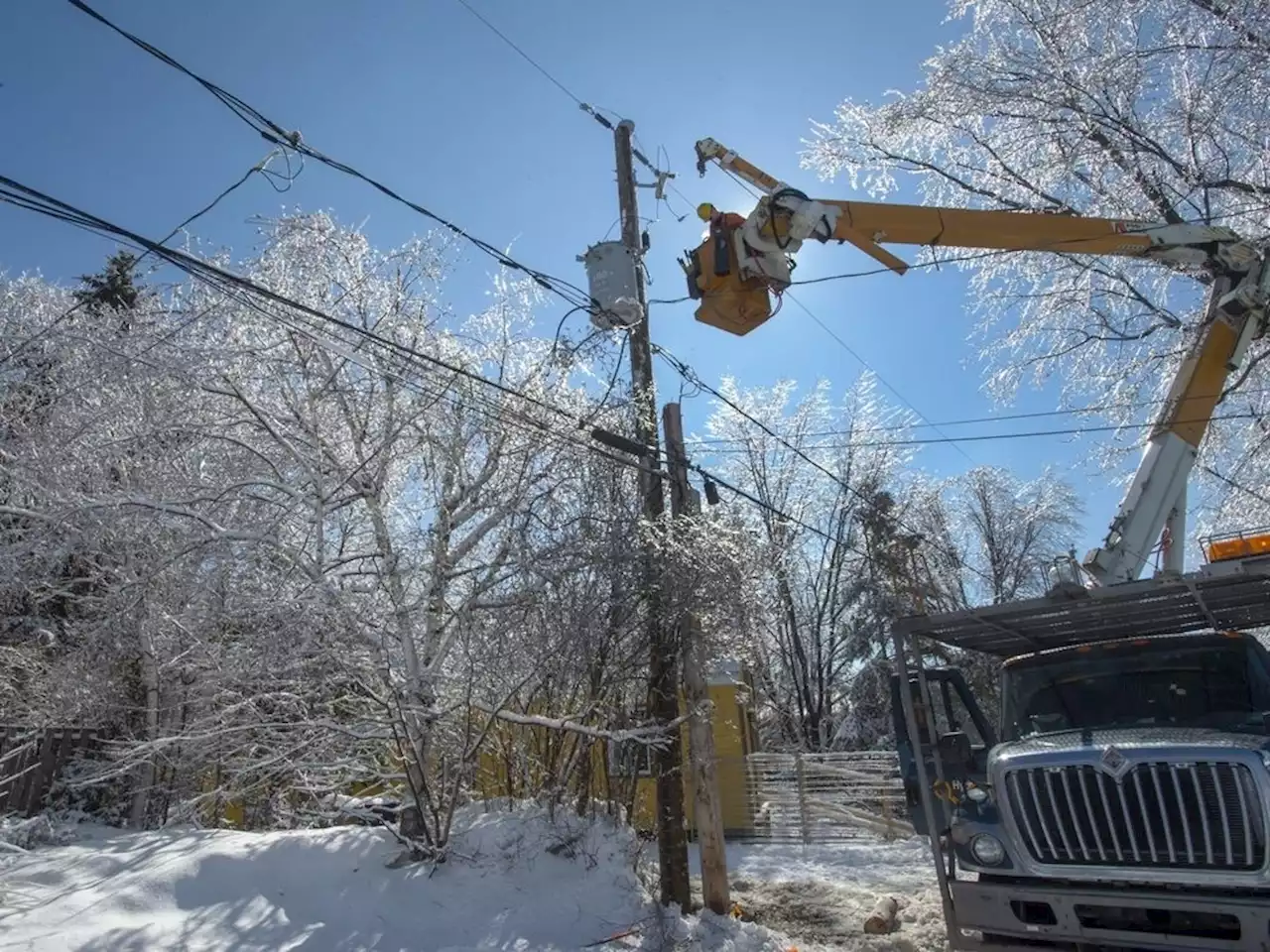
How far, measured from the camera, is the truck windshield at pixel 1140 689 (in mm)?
5918

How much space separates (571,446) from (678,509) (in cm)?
131

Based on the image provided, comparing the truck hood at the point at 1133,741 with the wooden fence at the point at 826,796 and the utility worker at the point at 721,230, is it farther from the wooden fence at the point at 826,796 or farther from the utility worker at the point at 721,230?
the wooden fence at the point at 826,796

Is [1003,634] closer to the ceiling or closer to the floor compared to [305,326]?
closer to the floor

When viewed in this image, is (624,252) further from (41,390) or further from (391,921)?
(41,390)

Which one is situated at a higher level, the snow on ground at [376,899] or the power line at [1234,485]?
the power line at [1234,485]

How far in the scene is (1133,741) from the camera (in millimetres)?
5051

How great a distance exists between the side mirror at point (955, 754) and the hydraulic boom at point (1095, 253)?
2.58 m

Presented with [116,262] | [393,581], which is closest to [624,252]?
[393,581]

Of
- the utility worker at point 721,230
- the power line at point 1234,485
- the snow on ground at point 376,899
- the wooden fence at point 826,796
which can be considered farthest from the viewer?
the wooden fence at point 826,796

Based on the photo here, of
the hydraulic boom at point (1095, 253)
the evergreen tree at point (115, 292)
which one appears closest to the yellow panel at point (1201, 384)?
the hydraulic boom at point (1095, 253)

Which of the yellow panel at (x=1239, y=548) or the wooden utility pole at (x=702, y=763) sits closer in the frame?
the yellow panel at (x=1239, y=548)

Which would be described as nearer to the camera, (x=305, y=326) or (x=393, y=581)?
(x=393, y=581)

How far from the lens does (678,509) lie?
884 cm

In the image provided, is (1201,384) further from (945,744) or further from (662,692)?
(662,692)
